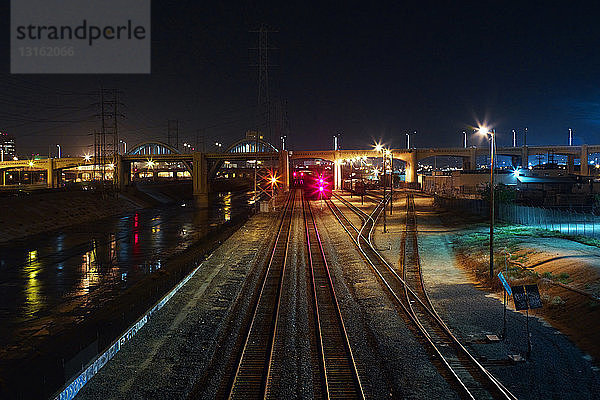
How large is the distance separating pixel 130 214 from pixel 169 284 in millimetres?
49658

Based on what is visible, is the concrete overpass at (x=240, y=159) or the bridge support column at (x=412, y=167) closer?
the concrete overpass at (x=240, y=159)

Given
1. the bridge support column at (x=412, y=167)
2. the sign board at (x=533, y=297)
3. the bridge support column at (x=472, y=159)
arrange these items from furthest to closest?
1. the bridge support column at (x=472, y=159)
2. the bridge support column at (x=412, y=167)
3. the sign board at (x=533, y=297)

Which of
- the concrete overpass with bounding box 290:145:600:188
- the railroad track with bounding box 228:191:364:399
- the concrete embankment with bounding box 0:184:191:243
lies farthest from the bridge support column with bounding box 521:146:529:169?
the railroad track with bounding box 228:191:364:399

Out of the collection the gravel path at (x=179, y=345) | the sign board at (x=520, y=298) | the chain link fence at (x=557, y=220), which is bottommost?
the gravel path at (x=179, y=345)

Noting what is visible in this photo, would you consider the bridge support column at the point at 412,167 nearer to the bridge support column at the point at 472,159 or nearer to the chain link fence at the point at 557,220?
the bridge support column at the point at 472,159

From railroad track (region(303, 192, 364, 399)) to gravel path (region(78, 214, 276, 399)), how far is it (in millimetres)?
2847

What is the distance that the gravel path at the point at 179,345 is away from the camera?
11.3 metres

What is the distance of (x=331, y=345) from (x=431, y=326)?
3.87 meters

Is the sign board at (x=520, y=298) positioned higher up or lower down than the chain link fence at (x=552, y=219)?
lower down

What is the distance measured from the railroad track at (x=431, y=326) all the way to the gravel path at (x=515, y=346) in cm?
42

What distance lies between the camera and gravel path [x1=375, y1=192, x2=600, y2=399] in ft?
36.9

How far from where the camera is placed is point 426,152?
11012cm

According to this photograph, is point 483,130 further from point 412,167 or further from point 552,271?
point 412,167

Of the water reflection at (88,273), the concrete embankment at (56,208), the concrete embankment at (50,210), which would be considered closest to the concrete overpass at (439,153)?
the concrete embankment at (56,208)
